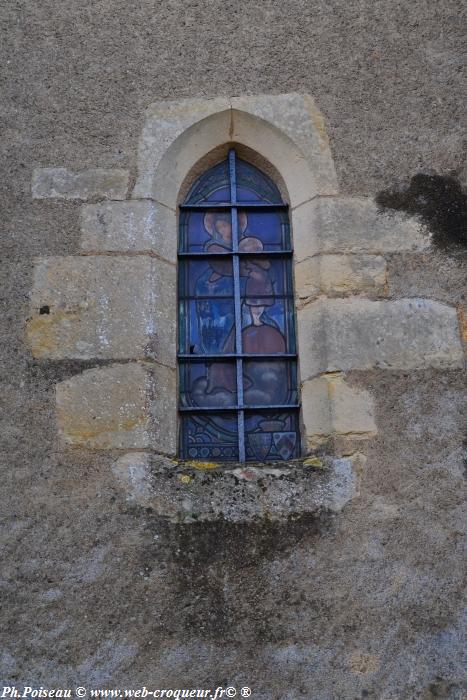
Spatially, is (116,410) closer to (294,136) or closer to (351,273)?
(351,273)

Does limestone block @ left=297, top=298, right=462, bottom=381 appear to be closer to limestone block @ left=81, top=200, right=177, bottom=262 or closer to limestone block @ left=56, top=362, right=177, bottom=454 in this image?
limestone block @ left=56, top=362, right=177, bottom=454

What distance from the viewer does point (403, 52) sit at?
4133 millimetres

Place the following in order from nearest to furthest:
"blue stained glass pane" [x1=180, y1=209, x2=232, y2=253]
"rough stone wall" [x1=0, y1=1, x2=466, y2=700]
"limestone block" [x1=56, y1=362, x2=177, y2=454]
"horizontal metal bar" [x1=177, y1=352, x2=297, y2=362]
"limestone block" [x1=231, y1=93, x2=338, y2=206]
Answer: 1. "rough stone wall" [x1=0, y1=1, x2=466, y2=700]
2. "limestone block" [x1=56, y1=362, x2=177, y2=454]
3. "horizontal metal bar" [x1=177, y1=352, x2=297, y2=362]
4. "limestone block" [x1=231, y1=93, x2=338, y2=206]
5. "blue stained glass pane" [x1=180, y1=209, x2=232, y2=253]

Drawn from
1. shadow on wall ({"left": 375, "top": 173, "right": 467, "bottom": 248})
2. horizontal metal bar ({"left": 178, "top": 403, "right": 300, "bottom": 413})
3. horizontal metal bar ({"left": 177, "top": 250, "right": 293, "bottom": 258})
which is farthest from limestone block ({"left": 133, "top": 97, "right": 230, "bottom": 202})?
horizontal metal bar ({"left": 178, "top": 403, "right": 300, "bottom": 413})

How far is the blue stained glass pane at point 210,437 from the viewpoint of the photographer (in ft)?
12.2

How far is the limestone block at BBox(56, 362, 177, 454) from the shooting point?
11.4 ft

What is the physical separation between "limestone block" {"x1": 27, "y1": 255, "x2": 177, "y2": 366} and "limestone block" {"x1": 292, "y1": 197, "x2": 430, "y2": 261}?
0.73 meters

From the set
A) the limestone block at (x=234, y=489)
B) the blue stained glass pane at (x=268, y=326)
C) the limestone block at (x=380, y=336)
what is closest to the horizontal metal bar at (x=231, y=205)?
the blue stained glass pane at (x=268, y=326)

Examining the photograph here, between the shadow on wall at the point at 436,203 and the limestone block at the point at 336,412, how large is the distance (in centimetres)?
80

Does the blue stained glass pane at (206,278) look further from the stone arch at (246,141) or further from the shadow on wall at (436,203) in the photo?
the shadow on wall at (436,203)

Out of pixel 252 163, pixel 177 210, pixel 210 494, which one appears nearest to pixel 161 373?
Answer: pixel 210 494

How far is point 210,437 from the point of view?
3754 millimetres

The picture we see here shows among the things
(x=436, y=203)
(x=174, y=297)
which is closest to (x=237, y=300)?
(x=174, y=297)

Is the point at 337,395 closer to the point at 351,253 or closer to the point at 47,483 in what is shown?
the point at 351,253
